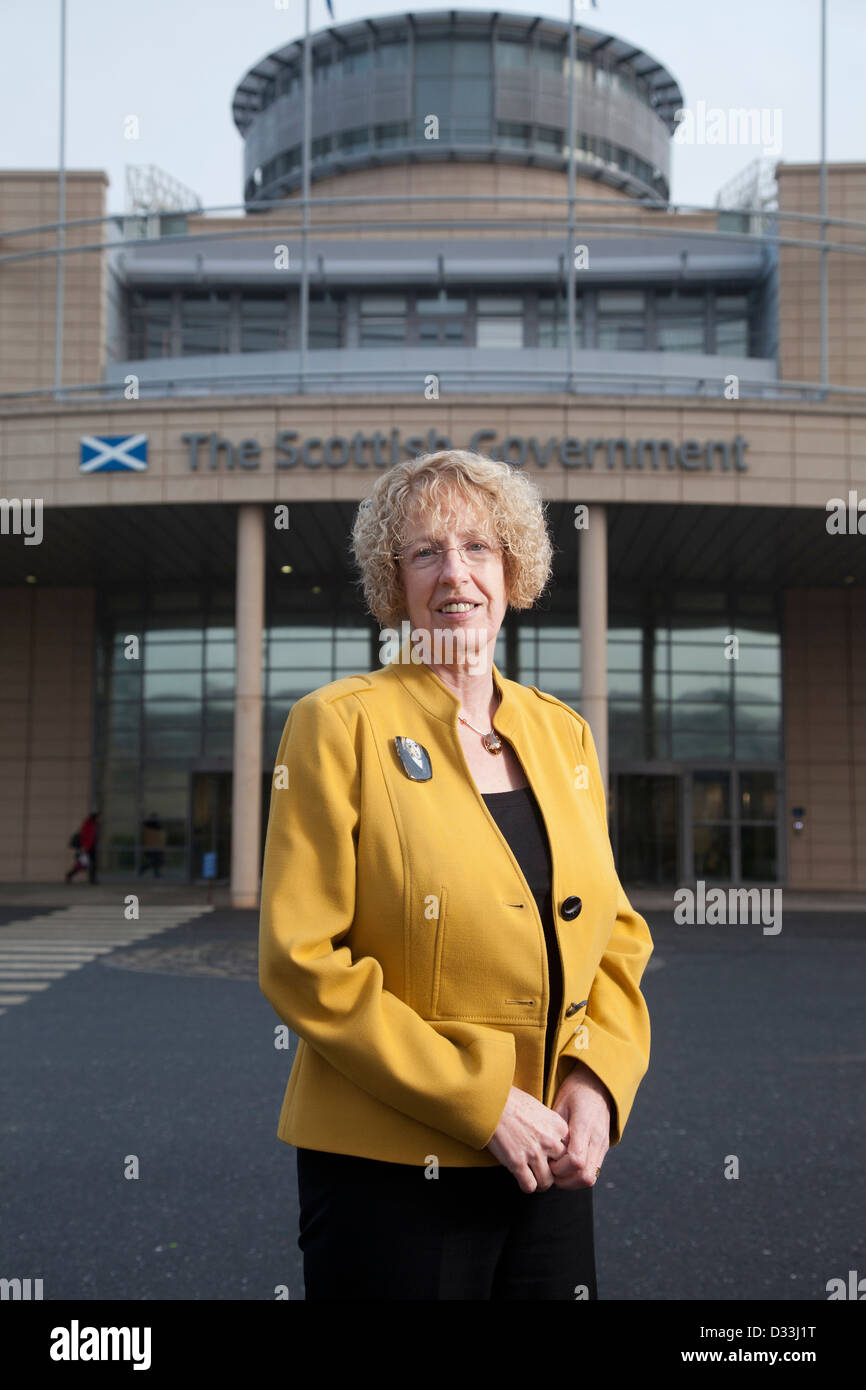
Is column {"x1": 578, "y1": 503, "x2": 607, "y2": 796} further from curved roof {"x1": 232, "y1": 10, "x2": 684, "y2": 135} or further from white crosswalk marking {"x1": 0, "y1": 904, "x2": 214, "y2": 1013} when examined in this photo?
curved roof {"x1": 232, "y1": 10, "x2": 684, "y2": 135}

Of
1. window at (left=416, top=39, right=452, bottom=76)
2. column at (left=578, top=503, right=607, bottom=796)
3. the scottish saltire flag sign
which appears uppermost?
window at (left=416, top=39, right=452, bottom=76)

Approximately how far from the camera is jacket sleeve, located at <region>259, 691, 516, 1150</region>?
1.78 meters

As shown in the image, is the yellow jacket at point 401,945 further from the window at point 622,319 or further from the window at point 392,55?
the window at point 392,55

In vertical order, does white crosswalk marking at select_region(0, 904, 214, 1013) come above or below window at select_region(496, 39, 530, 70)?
below

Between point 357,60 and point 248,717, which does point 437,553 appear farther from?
point 357,60

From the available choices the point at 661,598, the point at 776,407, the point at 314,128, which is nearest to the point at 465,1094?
the point at 776,407

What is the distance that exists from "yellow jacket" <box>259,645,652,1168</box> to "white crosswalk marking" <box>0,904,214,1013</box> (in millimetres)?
8105

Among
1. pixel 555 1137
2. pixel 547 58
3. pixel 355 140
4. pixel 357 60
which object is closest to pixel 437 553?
pixel 555 1137

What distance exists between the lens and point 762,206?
27.7 m

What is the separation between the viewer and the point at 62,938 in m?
13.5

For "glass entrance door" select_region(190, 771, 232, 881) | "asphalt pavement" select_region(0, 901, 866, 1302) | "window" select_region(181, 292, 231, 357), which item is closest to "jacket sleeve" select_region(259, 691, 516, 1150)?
"asphalt pavement" select_region(0, 901, 866, 1302)

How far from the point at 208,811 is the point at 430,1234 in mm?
22263

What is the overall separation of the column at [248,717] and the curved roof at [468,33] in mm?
22021

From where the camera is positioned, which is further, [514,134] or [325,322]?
[514,134]
